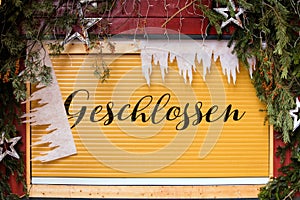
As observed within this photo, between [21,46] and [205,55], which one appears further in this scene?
[205,55]

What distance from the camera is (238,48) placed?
2334 millimetres

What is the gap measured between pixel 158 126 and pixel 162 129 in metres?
0.03

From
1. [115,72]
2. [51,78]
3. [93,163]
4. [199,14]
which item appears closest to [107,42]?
[115,72]

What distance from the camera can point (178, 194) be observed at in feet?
7.90

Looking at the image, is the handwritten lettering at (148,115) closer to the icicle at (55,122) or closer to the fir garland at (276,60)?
A: the icicle at (55,122)

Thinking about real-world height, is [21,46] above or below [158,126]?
above

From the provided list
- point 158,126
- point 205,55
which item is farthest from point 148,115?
point 205,55

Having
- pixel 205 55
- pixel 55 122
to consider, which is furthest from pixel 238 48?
pixel 55 122

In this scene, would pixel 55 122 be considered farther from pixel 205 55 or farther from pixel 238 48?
pixel 238 48

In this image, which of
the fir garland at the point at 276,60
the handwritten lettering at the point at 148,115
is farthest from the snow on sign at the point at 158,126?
the fir garland at the point at 276,60

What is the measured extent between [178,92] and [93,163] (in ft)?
2.17

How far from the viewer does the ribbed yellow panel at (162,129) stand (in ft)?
7.93

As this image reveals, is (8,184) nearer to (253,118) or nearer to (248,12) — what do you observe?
(253,118)

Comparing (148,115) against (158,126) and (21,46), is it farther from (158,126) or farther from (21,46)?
(21,46)
